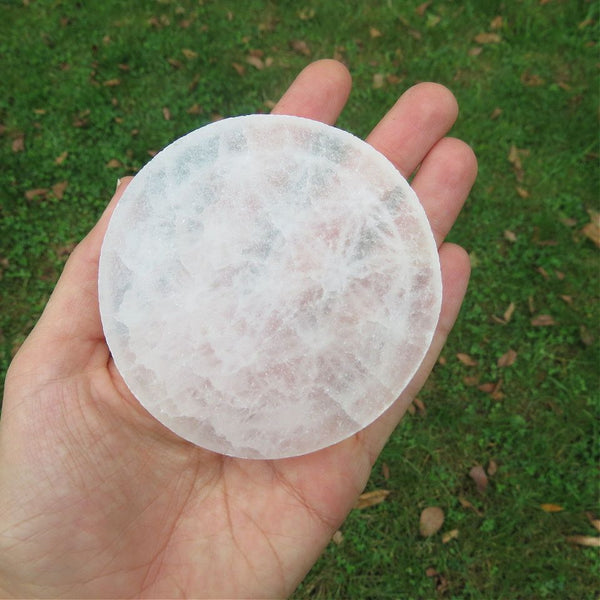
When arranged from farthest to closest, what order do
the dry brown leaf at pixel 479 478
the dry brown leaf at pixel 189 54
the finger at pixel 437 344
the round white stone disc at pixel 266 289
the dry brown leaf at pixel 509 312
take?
the dry brown leaf at pixel 189 54 → the dry brown leaf at pixel 509 312 → the dry brown leaf at pixel 479 478 → the finger at pixel 437 344 → the round white stone disc at pixel 266 289

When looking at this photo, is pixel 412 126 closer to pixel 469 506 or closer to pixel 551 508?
pixel 469 506

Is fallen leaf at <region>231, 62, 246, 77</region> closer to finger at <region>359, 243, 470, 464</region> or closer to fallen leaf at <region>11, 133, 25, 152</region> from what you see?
fallen leaf at <region>11, 133, 25, 152</region>

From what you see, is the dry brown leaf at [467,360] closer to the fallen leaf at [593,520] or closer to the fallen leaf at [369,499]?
the fallen leaf at [369,499]

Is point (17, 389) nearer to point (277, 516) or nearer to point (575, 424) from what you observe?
point (277, 516)

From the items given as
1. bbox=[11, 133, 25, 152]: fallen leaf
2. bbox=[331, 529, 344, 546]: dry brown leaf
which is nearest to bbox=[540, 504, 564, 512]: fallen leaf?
bbox=[331, 529, 344, 546]: dry brown leaf

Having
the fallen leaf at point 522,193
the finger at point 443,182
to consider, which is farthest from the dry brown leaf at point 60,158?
the fallen leaf at point 522,193

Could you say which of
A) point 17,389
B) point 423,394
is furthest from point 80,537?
point 423,394
